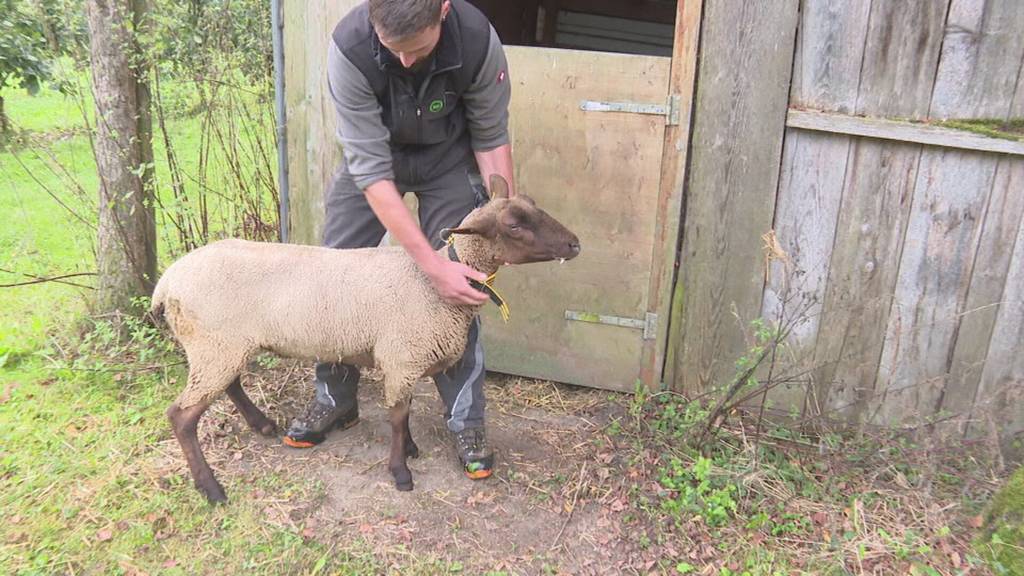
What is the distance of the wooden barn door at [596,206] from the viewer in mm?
4012

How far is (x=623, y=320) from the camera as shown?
4391mm

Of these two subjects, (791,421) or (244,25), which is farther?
(244,25)

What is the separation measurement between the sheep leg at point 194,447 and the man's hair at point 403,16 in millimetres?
1861

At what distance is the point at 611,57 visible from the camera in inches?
156

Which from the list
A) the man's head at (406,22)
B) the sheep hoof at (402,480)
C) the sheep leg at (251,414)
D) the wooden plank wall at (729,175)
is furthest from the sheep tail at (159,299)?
the wooden plank wall at (729,175)

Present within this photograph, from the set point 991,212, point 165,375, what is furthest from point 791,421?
point 165,375

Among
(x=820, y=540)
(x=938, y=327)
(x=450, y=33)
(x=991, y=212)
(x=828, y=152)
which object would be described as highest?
(x=450, y=33)

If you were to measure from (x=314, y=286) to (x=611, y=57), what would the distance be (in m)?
2.04

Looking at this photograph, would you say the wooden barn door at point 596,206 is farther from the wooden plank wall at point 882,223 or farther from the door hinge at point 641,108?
the wooden plank wall at point 882,223

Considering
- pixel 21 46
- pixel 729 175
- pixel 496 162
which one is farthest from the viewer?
pixel 21 46

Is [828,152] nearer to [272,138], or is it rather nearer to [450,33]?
[450,33]

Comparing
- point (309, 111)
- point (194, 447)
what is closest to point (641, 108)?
point (309, 111)

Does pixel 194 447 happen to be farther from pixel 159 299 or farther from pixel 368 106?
pixel 368 106

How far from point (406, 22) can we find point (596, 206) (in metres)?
1.91
